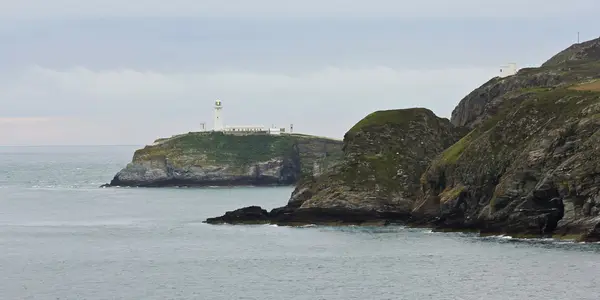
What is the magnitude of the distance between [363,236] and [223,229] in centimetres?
2181

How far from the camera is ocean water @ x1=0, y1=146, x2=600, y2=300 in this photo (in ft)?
291

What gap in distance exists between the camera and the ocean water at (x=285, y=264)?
88.6m

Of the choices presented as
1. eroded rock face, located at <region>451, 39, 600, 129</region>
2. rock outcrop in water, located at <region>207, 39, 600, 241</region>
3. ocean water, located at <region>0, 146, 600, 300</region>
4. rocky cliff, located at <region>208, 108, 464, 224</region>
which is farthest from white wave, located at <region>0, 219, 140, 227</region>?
eroded rock face, located at <region>451, 39, 600, 129</region>

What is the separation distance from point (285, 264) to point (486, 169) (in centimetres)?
3375

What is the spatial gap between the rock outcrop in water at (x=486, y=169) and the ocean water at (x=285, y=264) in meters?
3.84

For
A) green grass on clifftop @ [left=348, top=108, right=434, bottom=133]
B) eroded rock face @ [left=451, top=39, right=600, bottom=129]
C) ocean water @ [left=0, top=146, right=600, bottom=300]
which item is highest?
eroded rock face @ [left=451, top=39, right=600, bottom=129]

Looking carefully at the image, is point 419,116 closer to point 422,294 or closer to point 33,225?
point 33,225

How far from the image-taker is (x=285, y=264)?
107 m

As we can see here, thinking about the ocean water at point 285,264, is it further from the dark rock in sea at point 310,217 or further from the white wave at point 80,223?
the white wave at point 80,223

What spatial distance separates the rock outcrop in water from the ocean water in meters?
3.84

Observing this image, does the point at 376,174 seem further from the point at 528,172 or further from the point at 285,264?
the point at 285,264

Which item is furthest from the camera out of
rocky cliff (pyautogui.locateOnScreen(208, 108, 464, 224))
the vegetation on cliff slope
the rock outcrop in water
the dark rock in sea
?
the vegetation on cliff slope

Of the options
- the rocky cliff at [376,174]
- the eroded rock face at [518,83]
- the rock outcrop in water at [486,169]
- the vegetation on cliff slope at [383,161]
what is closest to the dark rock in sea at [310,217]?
the rocky cliff at [376,174]

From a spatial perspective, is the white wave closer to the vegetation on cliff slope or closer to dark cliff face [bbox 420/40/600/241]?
the vegetation on cliff slope
